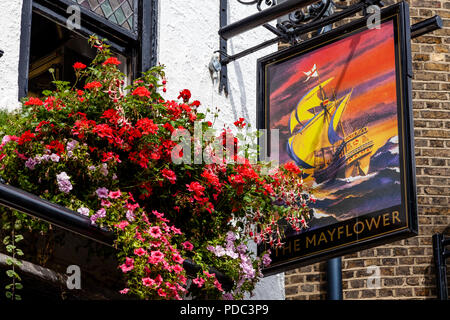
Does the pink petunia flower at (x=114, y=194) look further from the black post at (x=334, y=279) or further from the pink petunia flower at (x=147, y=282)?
the black post at (x=334, y=279)

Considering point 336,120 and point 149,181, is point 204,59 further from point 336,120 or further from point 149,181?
point 149,181

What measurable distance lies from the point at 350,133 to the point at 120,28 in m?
2.01

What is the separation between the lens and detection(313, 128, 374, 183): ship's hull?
Result: 19.6ft

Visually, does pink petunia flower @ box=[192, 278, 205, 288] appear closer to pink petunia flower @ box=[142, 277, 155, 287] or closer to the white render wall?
pink petunia flower @ box=[142, 277, 155, 287]

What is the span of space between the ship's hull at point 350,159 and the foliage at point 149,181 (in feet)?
0.79

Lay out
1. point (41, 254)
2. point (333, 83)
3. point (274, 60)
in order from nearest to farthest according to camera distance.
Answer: point (41, 254)
point (333, 83)
point (274, 60)

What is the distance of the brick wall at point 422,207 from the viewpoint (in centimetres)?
997

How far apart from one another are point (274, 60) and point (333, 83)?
0.63 metres

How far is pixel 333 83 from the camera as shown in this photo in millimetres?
6328

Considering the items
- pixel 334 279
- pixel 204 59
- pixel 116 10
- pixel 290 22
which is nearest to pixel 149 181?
pixel 116 10

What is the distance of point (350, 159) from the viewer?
6.03 metres

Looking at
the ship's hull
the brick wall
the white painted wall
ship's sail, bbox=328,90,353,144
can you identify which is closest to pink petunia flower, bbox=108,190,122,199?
the white painted wall
